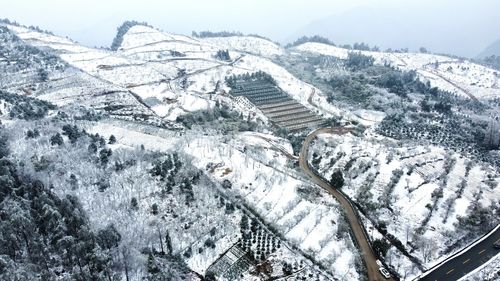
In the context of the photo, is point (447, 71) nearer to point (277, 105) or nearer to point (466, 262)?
point (277, 105)

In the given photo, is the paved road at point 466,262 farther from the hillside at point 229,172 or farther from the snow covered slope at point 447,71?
the snow covered slope at point 447,71

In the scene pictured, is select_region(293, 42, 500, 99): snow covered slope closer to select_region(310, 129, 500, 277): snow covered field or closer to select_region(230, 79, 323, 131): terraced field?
select_region(230, 79, 323, 131): terraced field

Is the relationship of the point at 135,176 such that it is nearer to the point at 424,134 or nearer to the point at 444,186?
the point at 444,186

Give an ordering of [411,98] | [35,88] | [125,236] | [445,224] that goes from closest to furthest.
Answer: [125,236], [445,224], [35,88], [411,98]

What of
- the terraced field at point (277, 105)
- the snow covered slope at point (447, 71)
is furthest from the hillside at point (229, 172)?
the snow covered slope at point (447, 71)

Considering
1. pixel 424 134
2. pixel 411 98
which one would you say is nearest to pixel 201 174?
pixel 424 134

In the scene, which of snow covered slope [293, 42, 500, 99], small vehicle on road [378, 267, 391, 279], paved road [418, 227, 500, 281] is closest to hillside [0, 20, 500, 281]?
small vehicle on road [378, 267, 391, 279]

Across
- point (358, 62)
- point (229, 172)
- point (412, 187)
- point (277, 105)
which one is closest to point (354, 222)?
point (412, 187)
